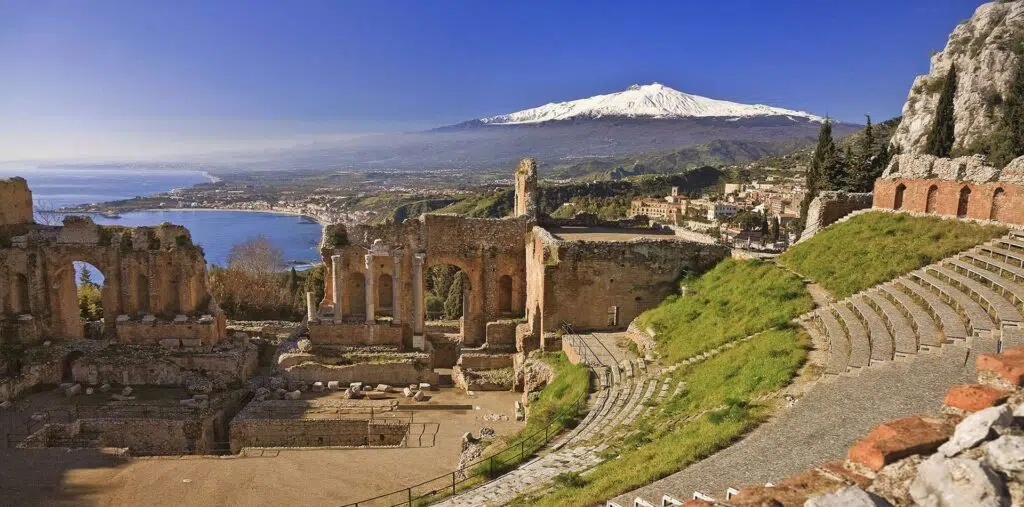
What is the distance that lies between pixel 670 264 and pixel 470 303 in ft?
30.8

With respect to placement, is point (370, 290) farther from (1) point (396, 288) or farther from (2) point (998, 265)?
(2) point (998, 265)

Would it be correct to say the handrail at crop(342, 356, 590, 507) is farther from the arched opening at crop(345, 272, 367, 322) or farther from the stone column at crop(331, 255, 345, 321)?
the arched opening at crop(345, 272, 367, 322)

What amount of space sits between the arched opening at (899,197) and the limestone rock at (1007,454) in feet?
69.2

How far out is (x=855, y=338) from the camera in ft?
44.4

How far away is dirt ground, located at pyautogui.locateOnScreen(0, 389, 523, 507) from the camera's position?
15.8m

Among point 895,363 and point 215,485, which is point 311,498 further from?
point 895,363

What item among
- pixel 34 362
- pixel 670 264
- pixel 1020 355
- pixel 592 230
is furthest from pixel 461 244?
pixel 1020 355

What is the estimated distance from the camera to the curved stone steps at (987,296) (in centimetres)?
1216

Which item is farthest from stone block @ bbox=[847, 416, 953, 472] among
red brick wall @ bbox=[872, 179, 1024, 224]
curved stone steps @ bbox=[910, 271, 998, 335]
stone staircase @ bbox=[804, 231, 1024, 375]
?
red brick wall @ bbox=[872, 179, 1024, 224]

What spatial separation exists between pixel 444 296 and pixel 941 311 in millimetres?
44110

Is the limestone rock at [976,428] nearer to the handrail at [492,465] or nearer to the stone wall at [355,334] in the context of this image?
the handrail at [492,465]

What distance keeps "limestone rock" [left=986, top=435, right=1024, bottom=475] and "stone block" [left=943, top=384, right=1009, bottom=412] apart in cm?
140

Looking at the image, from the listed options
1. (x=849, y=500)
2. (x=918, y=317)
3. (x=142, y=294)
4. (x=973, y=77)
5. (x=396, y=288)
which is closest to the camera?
(x=849, y=500)

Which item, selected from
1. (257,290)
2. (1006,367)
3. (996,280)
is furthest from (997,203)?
(257,290)
